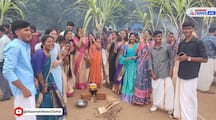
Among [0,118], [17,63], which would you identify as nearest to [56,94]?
[17,63]

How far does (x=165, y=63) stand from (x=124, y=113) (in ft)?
3.74

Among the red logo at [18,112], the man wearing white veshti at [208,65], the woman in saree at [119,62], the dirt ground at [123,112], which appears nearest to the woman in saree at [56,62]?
the dirt ground at [123,112]

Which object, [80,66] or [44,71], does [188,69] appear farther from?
[80,66]

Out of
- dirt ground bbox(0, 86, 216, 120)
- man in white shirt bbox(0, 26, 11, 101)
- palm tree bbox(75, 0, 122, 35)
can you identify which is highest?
palm tree bbox(75, 0, 122, 35)

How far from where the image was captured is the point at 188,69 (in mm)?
4309

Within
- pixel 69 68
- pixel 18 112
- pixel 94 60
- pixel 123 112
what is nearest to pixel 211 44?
pixel 94 60

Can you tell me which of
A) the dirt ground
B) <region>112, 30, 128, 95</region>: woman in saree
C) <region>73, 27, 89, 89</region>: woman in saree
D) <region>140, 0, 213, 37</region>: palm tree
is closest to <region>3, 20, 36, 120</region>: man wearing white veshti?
the dirt ground

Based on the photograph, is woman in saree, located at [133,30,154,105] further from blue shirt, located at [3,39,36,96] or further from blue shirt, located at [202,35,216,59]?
blue shirt, located at [3,39,36,96]

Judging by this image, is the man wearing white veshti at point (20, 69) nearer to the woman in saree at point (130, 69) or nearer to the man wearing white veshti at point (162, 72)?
the man wearing white veshti at point (162, 72)

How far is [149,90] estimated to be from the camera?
18.9 ft

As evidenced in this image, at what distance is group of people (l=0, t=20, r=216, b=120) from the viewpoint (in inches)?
125

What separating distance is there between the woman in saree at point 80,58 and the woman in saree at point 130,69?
1.06 m

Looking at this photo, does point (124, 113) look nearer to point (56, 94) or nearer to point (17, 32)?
point (56, 94)

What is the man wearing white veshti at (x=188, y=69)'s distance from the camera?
13.9 feet
